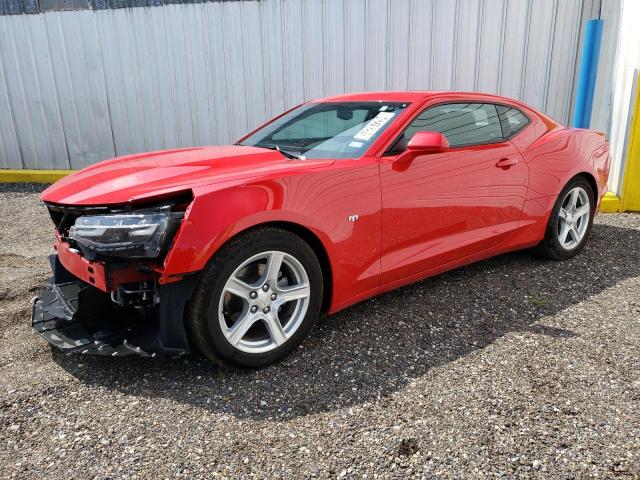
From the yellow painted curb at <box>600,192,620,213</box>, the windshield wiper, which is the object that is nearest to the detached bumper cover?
the windshield wiper

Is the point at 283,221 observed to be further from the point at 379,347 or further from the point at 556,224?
the point at 556,224

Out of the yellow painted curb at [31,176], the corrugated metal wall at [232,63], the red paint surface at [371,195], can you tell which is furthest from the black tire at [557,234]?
the yellow painted curb at [31,176]

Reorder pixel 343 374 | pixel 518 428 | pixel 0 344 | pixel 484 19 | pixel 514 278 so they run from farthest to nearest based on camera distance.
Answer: pixel 484 19 < pixel 514 278 < pixel 0 344 < pixel 343 374 < pixel 518 428

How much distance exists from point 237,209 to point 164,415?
1.01 m

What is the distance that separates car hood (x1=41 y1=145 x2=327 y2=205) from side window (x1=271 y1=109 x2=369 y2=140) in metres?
0.42

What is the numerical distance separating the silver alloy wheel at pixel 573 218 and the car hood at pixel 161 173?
251 centimetres

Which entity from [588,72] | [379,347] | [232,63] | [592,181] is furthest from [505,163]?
[232,63]

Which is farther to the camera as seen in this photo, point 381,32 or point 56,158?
point 56,158

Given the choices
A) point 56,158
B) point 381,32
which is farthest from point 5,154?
point 381,32

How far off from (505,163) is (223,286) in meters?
2.29

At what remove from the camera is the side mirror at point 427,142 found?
9.68ft

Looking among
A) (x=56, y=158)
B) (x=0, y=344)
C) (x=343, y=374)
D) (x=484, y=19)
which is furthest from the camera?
(x=56, y=158)

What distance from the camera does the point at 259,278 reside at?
2645 mm

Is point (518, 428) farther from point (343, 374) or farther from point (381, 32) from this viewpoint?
point (381, 32)
